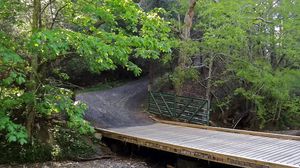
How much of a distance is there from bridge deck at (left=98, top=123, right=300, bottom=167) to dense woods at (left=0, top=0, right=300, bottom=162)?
6.10 feet

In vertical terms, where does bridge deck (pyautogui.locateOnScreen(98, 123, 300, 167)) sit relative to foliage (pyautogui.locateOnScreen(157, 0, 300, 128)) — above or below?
below

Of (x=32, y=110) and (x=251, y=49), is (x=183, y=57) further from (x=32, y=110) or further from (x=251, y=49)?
(x=32, y=110)

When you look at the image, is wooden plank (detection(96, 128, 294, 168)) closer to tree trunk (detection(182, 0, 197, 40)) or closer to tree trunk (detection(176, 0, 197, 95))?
tree trunk (detection(176, 0, 197, 95))

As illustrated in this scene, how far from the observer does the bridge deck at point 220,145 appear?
623 cm

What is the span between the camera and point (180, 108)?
1284 cm

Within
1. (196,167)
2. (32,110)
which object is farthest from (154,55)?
(32,110)

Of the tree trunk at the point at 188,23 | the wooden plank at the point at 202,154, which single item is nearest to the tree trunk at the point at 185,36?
the tree trunk at the point at 188,23

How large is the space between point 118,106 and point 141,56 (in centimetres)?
837

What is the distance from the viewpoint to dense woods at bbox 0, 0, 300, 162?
6.26 metres

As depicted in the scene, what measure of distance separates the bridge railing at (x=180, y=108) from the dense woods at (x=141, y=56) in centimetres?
83

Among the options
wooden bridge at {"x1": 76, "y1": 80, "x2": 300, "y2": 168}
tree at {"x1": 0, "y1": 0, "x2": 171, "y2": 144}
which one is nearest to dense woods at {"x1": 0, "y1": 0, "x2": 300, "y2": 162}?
tree at {"x1": 0, "y1": 0, "x2": 171, "y2": 144}

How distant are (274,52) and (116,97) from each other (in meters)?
8.71

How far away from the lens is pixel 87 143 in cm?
962

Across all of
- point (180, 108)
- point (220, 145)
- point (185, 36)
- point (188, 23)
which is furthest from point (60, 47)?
point (188, 23)
